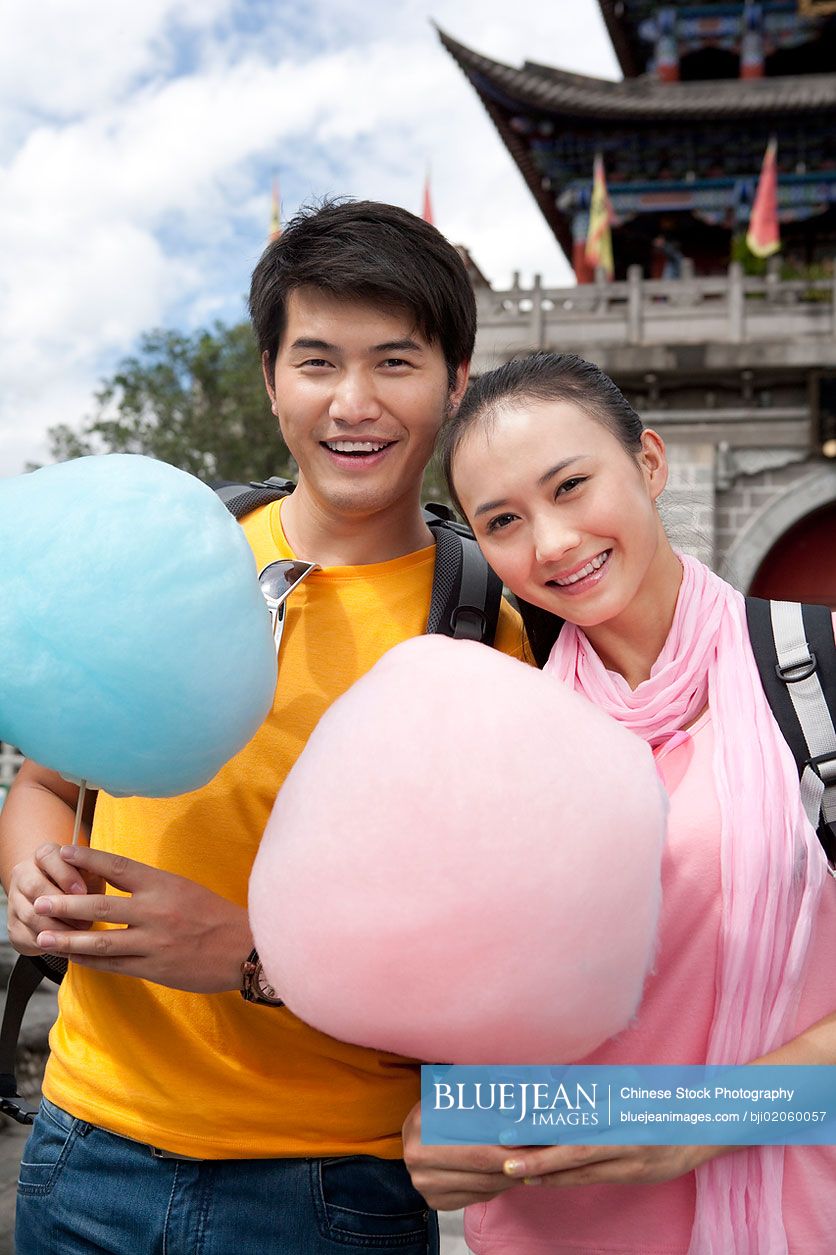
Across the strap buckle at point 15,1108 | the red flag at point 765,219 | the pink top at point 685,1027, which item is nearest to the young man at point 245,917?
the strap buckle at point 15,1108

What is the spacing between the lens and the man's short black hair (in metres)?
1.65

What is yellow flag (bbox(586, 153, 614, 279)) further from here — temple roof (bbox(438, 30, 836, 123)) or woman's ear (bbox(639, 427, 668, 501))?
woman's ear (bbox(639, 427, 668, 501))

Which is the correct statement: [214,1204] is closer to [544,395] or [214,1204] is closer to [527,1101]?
[527,1101]

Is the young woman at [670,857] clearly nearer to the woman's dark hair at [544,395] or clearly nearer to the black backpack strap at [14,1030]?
the woman's dark hair at [544,395]

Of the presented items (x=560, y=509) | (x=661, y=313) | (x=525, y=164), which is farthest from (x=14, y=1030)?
(x=525, y=164)

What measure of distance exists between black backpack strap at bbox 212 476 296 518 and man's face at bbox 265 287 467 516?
0.25m

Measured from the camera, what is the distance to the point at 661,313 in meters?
10.9

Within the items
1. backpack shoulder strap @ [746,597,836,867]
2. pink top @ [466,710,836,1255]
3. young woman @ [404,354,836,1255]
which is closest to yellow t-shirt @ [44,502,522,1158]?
young woman @ [404,354,836,1255]

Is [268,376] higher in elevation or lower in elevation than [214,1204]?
higher

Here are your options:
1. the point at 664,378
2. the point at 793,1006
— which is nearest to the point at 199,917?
the point at 793,1006

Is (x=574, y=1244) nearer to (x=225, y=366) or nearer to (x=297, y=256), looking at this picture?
(x=297, y=256)

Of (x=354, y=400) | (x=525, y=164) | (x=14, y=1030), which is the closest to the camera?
(x=354, y=400)

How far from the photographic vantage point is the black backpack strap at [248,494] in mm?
1922

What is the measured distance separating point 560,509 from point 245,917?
0.75 meters
